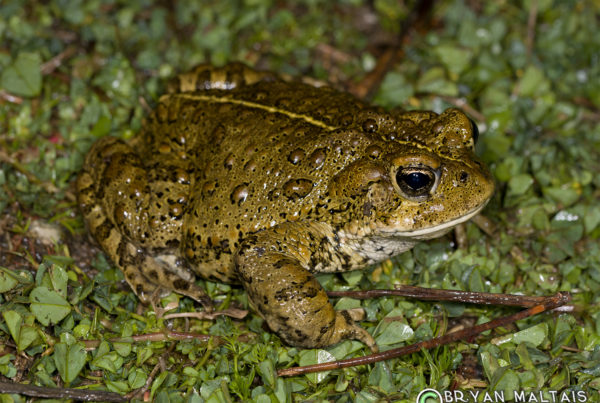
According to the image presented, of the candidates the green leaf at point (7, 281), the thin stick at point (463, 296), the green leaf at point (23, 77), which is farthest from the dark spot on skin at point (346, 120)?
the green leaf at point (23, 77)

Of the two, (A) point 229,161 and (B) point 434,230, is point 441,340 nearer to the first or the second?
(B) point 434,230

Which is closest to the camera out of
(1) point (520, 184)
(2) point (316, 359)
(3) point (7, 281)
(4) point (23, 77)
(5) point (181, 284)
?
(2) point (316, 359)

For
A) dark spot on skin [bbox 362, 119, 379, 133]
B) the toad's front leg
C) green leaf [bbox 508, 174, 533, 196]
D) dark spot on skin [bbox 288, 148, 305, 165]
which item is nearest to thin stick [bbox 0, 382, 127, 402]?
the toad's front leg

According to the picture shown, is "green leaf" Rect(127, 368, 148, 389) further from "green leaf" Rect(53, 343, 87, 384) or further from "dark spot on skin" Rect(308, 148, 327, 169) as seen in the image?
"dark spot on skin" Rect(308, 148, 327, 169)

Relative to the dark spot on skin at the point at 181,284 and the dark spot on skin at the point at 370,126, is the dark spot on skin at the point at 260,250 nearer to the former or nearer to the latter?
the dark spot on skin at the point at 181,284

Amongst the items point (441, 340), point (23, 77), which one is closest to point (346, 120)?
point (441, 340)
